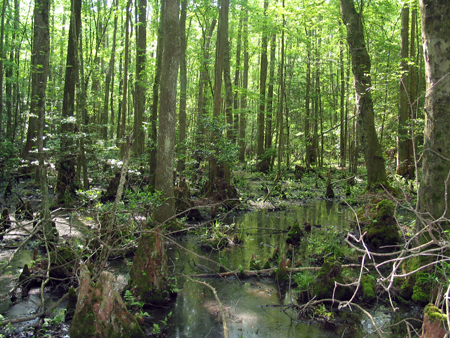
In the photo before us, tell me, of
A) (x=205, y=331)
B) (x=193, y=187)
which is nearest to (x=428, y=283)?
(x=205, y=331)

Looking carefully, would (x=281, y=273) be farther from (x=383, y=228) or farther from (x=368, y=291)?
(x=383, y=228)

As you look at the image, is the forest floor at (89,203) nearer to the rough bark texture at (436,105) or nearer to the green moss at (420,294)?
the rough bark texture at (436,105)

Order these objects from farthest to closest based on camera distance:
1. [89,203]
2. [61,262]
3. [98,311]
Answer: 1. [89,203]
2. [61,262]
3. [98,311]

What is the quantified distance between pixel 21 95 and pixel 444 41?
26.3 m

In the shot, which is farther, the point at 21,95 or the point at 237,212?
the point at 21,95

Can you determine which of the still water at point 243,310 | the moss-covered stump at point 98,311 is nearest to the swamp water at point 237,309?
the still water at point 243,310

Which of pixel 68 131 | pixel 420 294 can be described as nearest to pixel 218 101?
pixel 68 131

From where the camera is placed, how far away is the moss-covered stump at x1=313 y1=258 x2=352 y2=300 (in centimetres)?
523

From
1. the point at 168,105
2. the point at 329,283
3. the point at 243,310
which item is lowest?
the point at 243,310

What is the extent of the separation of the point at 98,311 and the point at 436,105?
213 inches

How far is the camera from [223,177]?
40.4 ft

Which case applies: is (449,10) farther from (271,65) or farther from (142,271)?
(271,65)

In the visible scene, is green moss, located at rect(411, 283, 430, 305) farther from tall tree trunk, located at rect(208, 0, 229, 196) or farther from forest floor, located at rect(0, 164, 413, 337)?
tall tree trunk, located at rect(208, 0, 229, 196)

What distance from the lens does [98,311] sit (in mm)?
3756
